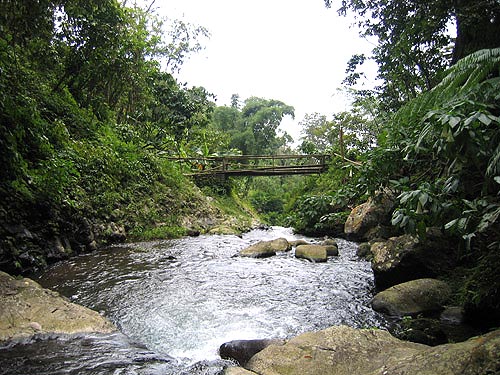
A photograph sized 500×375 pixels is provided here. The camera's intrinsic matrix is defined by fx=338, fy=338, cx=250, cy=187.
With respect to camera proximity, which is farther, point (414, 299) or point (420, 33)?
point (420, 33)

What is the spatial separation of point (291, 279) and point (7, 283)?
12.3ft

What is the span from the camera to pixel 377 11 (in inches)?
340

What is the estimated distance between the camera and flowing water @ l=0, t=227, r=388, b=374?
2656 millimetres

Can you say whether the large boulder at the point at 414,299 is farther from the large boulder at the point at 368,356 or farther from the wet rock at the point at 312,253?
the wet rock at the point at 312,253

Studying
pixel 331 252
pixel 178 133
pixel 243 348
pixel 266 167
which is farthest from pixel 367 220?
pixel 178 133

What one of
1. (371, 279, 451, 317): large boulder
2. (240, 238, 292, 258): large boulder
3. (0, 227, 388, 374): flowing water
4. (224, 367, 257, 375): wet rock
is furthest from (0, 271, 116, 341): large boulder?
(240, 238, 292, 258): large boulder

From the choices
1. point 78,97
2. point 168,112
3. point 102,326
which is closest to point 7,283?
point 102,326

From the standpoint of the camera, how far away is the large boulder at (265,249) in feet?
24.4

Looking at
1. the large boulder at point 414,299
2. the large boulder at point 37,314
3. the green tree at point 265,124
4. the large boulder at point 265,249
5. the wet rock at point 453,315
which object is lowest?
the wet rock at point 453,315

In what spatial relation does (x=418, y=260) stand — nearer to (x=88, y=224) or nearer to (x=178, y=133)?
(x=88, y=224)

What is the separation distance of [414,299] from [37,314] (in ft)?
12.8

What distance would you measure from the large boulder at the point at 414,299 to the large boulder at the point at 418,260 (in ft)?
1.22

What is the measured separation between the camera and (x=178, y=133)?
17.2 meters

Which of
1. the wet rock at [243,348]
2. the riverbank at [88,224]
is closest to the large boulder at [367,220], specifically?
the riverbank at [88,224]
